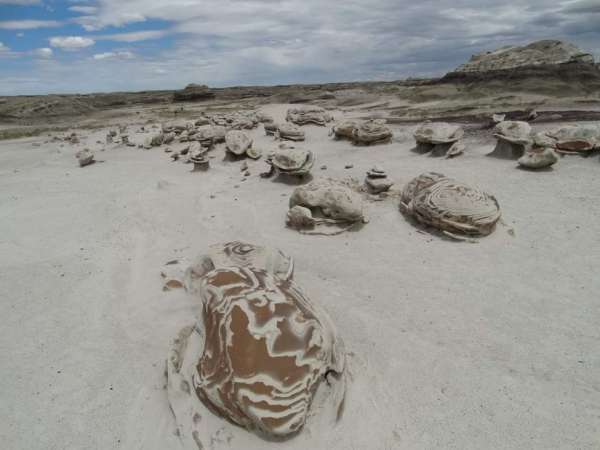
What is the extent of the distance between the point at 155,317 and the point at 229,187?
4.62 m

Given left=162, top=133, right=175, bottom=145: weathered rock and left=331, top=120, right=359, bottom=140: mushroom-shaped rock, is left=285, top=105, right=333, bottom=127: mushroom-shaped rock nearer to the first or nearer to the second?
left=331, top=120, right=359, bottom=140: mushroom-shaped rock

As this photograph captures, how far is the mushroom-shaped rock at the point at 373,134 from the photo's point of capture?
35.2 feet

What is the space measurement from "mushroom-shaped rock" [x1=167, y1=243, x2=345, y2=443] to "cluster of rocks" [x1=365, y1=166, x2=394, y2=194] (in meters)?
4.15

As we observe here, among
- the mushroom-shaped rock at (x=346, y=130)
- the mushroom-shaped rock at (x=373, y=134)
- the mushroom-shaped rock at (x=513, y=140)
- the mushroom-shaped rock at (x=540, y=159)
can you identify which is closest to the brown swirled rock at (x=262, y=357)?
the mushroom-shaped rock at (x=540, y=159)

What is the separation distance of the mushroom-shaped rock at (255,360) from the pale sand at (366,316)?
0.16 metres

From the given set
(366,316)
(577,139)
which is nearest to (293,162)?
(366,316)

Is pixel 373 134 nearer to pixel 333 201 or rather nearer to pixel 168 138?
pixel 333 201

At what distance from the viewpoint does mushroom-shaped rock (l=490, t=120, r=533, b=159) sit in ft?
26.1

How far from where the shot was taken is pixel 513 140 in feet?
26.0

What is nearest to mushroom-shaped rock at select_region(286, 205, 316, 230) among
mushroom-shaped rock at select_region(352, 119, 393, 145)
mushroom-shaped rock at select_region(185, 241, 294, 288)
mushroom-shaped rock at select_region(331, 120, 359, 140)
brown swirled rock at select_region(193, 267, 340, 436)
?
mushroom-shaped rock at select_region(185, 241, 294, 288)

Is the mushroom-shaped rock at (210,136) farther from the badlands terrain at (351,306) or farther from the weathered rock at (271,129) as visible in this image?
the badlands terrain at (351,306)

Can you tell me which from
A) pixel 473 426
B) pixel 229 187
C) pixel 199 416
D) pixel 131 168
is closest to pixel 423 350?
pixel 473 426

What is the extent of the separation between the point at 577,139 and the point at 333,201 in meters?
5.98

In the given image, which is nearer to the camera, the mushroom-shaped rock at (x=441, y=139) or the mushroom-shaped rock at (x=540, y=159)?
the mushroom-shaped rock at (x=540, y=159)
